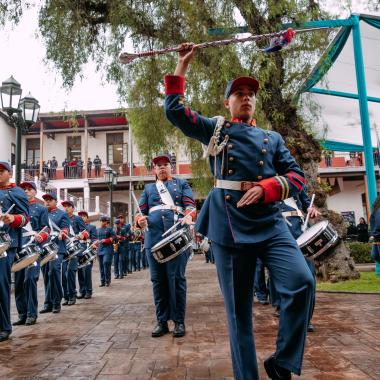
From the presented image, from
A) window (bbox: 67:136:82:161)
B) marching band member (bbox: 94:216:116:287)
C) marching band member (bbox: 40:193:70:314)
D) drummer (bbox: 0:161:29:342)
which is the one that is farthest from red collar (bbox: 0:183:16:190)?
window (bbox: 67:136:82:161)

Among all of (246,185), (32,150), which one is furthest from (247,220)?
(32,150)

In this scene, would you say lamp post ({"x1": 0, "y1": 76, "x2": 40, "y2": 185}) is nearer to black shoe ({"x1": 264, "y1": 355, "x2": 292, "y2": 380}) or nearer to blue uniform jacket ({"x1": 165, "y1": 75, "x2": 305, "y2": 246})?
blue uniform jacket ({"x1": 165, "y1": 75, "x2": 305, "y2": 246})

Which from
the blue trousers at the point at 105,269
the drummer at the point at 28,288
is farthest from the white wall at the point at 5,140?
the drummer at the point at 28,288

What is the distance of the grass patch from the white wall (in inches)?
926

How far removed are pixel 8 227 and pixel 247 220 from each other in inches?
146

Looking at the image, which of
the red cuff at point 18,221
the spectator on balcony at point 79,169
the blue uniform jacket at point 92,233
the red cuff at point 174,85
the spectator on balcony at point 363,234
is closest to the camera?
the red cuff at point 174,85

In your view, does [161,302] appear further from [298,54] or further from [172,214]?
[298,54]

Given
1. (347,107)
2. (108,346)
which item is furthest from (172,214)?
(347,107)

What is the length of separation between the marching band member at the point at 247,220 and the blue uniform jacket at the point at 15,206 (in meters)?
3.28

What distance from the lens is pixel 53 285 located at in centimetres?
762

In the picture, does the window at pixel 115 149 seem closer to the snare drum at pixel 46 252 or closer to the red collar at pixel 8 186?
the snare drum at pixel 46 252

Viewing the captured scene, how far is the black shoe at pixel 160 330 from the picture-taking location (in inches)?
190

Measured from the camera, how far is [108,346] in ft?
14.5

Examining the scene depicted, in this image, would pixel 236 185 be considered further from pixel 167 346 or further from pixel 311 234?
pixel 167 346
